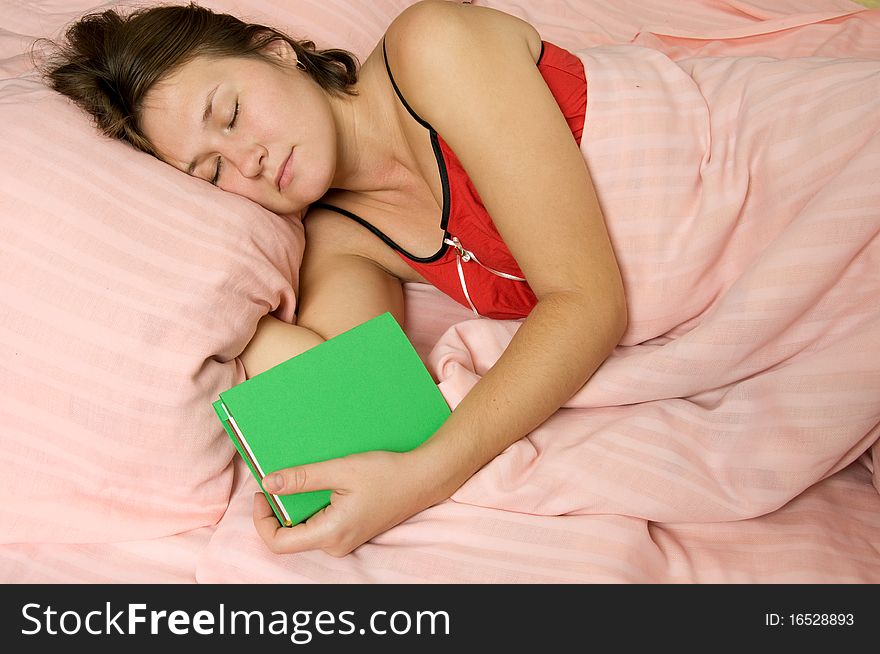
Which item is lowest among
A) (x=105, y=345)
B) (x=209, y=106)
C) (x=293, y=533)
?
(x=293, y=533)

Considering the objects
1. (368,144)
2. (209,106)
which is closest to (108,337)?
(209,106)

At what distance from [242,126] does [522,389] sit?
1.65ft

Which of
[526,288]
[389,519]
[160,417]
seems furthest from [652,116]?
[160,417]

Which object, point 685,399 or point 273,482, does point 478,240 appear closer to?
point 685,399

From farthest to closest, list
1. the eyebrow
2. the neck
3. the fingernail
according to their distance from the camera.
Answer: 1. the neck
2. the eyebrow
3. the fingernail

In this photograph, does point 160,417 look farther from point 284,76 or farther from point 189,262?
point 284,76

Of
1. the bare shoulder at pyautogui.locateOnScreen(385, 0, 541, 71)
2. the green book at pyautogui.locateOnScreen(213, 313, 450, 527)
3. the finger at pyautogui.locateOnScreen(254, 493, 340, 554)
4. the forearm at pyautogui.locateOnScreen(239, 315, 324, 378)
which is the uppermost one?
the bare shoulder at pyautogui.locateOnScreen(385, 0, 541, 71)

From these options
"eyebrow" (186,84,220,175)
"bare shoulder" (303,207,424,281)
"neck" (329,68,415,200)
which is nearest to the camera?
"eyebrow" (186,84,220,175)

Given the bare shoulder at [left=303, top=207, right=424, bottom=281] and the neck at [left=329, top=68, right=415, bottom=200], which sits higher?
the neck at [left=329, top=68, right=415, bottom=200]

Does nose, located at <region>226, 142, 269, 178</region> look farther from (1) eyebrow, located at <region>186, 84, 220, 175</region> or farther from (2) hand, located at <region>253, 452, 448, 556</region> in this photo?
(2) hand, located at <region>253, 452, 448, 556</region>

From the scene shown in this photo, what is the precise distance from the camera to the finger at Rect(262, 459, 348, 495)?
0.89 metres

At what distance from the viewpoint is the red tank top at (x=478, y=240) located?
1066mm

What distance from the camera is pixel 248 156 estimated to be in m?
1.05

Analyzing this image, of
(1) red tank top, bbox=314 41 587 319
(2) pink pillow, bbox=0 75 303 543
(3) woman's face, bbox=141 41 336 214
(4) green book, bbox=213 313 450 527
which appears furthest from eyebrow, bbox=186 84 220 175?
(4) green book, bbox=213 313 450 527
